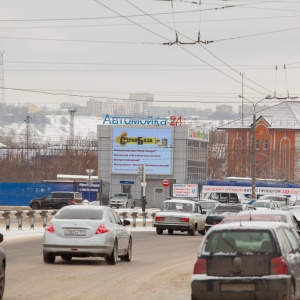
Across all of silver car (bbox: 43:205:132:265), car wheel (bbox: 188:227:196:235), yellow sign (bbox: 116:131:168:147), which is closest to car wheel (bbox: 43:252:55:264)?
silver car (bbox: 43:205:132:265)

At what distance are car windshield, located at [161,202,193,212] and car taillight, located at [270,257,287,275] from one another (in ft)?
109

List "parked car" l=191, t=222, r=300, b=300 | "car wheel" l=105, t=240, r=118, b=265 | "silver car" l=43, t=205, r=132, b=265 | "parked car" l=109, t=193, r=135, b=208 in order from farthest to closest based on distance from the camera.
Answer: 1. "parked car" l=109, t=193, r=135, b=208
2. "car wheel" l=105, t=240, r=118, b=265
3. "silver car" l=43, t=205, r=132, b=265
4. "parked car" l=191, t=222, r=300, b=300

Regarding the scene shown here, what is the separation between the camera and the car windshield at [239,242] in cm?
1664

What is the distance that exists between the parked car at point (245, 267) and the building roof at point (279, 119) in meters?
148

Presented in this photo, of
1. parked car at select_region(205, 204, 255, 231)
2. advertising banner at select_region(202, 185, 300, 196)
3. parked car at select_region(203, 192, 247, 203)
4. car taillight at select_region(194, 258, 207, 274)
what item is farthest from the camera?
advertising banner at select_region(202, 185, 300, 196)

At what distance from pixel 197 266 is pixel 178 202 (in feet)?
111

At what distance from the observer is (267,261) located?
16.5 metres

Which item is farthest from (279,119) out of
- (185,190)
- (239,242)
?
(239,242)

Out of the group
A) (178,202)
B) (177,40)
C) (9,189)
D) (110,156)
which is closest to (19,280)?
(177,40)

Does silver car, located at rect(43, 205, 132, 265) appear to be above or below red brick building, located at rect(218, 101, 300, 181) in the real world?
below

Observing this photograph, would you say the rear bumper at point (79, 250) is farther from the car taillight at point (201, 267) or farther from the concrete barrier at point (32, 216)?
the concrete barrier at point (32, 216)

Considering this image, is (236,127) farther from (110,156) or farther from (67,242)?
(67,242)

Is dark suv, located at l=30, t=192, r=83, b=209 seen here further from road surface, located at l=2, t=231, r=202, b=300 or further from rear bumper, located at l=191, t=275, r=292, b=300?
rear bumper, located at l=191, t=275, r=292, b=300

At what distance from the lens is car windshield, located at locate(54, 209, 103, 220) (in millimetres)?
28172
